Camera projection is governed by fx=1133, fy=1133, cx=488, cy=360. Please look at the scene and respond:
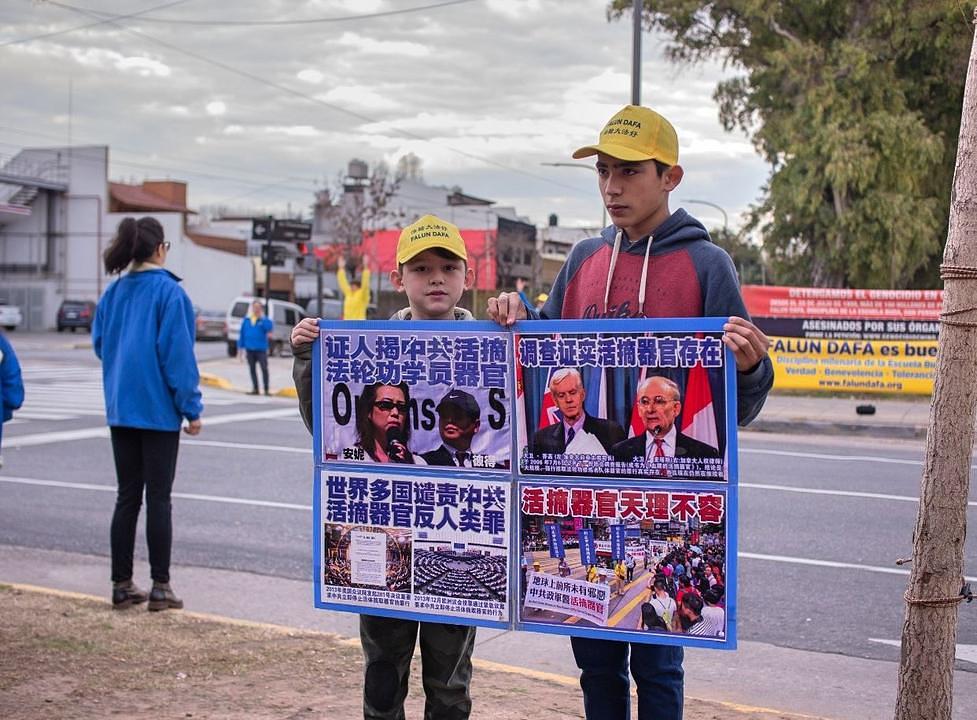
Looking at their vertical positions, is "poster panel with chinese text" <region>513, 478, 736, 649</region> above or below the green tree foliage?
below

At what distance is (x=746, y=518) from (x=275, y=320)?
107ft

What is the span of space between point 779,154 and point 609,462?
82.5ft

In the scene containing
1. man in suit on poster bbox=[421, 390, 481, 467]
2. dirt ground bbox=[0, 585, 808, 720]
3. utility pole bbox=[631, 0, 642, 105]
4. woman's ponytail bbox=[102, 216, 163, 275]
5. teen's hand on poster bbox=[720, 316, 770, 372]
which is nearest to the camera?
teen's hand on poster bbox=[720, 316, 770, 372]

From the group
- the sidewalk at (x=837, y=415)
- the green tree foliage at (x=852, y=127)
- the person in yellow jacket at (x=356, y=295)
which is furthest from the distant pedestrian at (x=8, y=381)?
the green tree foliage at (x=852, y=127)

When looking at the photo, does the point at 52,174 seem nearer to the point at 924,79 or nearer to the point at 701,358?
the point at 924,79

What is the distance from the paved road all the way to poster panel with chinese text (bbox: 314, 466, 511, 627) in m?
2.25

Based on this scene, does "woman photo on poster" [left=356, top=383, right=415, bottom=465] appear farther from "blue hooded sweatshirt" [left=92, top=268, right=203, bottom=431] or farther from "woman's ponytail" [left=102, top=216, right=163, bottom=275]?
"woman's ponytail" [left=102, top=216, right=163, bottom=275]

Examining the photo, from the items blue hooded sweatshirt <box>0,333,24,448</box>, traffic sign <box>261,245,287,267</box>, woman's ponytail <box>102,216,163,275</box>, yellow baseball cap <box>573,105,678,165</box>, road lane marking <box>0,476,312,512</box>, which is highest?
traffic sign <box>261,245,287,267</box>

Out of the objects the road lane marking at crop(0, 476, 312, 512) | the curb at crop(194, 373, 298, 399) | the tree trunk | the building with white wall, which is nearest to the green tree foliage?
the curb at crop(194, 373, 298, 399)

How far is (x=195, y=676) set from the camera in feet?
16.1

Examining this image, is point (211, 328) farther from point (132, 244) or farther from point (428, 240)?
point (428, 240)

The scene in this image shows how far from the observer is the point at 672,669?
129 inches

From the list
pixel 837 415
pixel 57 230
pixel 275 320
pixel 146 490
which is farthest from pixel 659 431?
pixel 57 230

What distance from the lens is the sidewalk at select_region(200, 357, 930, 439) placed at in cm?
1683
